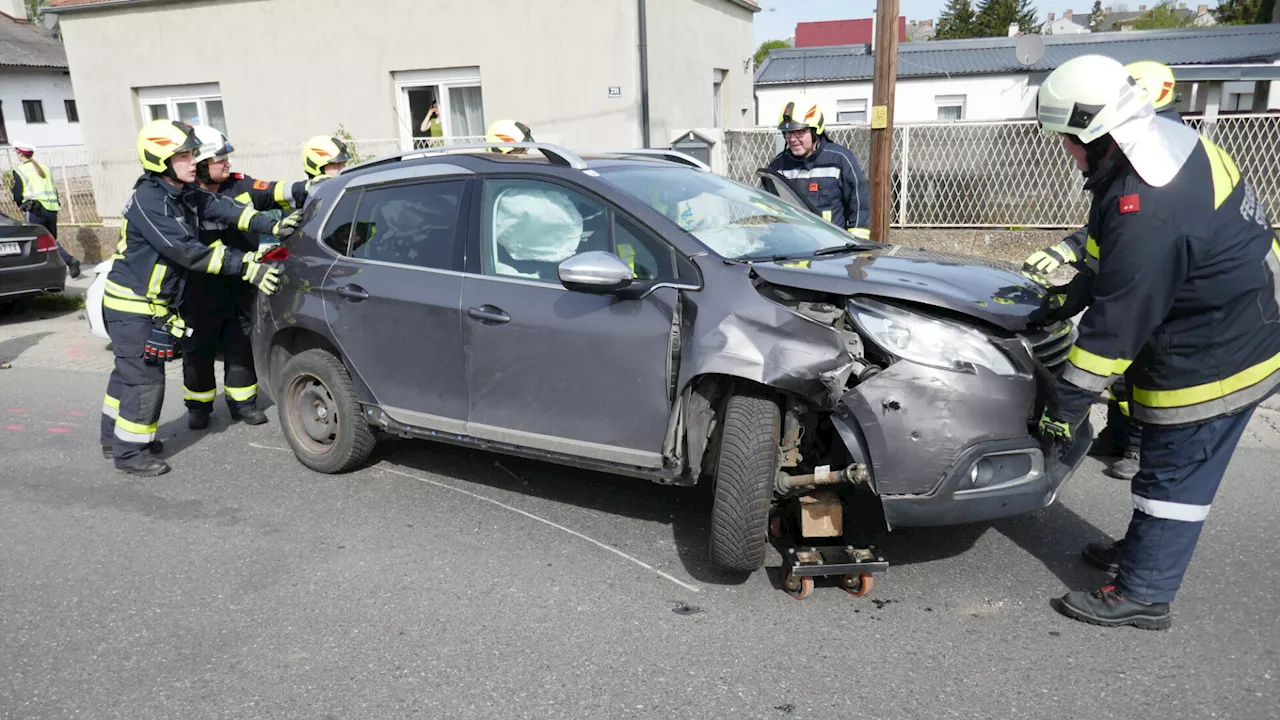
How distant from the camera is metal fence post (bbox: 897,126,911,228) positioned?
401 inches

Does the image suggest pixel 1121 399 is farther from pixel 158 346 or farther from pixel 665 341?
pixel 158 346

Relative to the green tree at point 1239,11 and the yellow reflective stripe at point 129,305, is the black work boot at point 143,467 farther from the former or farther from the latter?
the green tree at point 1239,11

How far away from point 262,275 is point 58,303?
7.69 m

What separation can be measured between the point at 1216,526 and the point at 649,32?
30.4 ft

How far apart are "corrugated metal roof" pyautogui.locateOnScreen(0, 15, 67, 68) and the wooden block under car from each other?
41069mm

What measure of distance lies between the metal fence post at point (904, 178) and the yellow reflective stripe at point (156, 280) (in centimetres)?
770

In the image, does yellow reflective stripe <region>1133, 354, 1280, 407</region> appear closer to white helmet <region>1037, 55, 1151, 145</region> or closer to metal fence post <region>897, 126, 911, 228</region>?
white helmet <region>1037, 55, 1151, 145</region>

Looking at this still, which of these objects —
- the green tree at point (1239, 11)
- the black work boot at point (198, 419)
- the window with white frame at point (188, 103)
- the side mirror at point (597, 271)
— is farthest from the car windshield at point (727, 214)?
the green tree at point (1239, 11)

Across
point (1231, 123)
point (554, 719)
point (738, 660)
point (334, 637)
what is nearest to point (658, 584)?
point (738, 660)

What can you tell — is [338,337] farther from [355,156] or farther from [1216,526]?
[355,156]

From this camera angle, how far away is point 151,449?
532cm

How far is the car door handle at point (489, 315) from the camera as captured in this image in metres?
4.10

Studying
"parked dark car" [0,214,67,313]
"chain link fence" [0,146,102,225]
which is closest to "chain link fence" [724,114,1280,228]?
"parked dark car" [0,214,67,313]

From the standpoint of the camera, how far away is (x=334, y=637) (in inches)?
134
